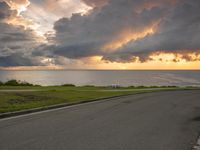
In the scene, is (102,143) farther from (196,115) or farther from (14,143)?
(196,115)

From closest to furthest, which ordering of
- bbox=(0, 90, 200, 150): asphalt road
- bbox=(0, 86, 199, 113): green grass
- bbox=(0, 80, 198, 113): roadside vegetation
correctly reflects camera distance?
bbox=(0, 90, 200, 150): asphalt road → bbox=(0, 86, 199, 113): green grass → bbox=(0, 80, 198, 113): roadside vegetation

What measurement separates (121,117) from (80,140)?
16.2ft

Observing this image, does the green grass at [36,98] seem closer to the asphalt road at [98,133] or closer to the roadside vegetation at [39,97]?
the roadside vegetation at [39,97]

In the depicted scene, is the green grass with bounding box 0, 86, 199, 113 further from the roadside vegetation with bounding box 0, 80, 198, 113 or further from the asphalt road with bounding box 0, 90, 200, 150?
the asphalt road with bounding box 0, 90, 200, 150

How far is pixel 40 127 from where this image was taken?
10.3m

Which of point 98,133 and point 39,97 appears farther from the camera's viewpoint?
point 39,97

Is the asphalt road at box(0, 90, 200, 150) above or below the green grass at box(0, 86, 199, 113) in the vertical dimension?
below

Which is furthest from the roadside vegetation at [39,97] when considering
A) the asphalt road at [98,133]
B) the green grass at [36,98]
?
the asphalt road at [98,133]

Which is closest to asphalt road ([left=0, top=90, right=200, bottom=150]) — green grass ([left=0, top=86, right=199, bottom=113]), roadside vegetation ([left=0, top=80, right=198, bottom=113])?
green grass ([left=0, top=86, right=199, bottom=113])

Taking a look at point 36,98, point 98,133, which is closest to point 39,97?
point 36,98

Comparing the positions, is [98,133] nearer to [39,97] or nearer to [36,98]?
[36,98]

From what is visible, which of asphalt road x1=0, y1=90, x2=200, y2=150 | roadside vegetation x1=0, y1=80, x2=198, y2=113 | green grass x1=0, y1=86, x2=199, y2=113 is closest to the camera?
asphalt road x1=0, y1=90, x2=200, y2=150

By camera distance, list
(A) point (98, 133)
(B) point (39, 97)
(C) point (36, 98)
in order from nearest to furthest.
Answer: (A) point (98, 133) → (C) point (36, 98) → (B) point (39, 97)

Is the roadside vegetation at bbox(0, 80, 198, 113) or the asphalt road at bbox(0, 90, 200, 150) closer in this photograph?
the asphalt road at bbox(0, 90, 200, 150)
